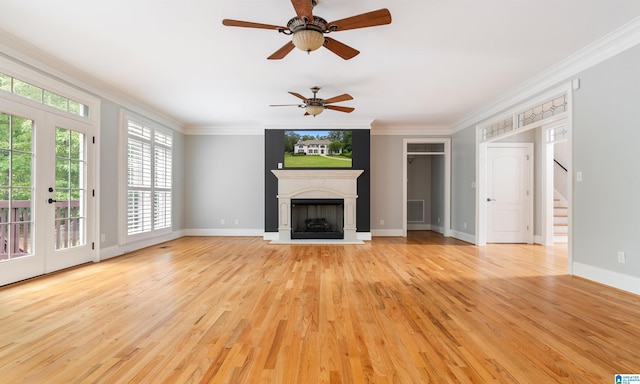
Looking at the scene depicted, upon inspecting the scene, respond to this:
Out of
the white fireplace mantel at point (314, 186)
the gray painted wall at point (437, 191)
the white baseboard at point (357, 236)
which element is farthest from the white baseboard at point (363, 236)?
the gray painted wall at point (437, 191)

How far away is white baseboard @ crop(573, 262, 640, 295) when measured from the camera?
3.14 metres

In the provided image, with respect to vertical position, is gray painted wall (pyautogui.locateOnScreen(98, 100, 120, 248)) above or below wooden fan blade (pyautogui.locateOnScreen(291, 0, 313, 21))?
below

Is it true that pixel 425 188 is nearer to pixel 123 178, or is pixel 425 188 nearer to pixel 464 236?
pixel 464 236

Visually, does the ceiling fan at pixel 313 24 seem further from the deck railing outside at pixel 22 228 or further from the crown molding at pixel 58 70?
the deck railing outside at pixel 22 228

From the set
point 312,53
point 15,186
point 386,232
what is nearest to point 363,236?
point 386,232

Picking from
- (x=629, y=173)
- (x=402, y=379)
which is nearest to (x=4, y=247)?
(x=402, y=379)

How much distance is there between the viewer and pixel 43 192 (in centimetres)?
384

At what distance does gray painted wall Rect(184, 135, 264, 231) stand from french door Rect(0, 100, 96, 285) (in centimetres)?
304

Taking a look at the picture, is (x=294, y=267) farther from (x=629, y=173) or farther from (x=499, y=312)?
(x=629, y=173)

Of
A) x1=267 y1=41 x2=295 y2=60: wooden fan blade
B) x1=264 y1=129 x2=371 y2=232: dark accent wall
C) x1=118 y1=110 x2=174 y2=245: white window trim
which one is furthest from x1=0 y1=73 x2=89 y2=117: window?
x1=264 y1=129 x2=371 y2=232: dark accent wall

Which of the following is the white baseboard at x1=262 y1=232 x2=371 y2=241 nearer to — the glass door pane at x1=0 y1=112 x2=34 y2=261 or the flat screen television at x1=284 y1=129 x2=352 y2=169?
the flat screen television at x1=284 y1=129 x2=352 y2=169

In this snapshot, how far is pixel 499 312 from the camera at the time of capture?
2623mm

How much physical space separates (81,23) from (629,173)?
5.73 m

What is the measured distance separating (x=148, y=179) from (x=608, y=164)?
281 inches
